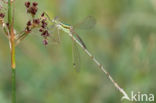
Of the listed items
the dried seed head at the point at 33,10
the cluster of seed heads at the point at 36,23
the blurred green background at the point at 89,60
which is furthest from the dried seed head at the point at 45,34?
the blurred green background at the point at 89,60

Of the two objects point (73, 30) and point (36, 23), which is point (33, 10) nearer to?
point (36, 23)

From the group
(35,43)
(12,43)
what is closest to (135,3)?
(35,43)

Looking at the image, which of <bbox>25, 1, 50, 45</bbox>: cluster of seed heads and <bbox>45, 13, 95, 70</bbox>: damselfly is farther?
<bbox>45, 13, 95, 70</bbox>: damselfly

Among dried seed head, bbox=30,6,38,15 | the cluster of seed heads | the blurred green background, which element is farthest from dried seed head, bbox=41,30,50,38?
the blurred green background

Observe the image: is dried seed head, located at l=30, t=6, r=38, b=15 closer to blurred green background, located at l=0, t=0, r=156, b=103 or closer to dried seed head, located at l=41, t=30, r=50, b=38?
dried seed head, located at l=41, t=30, r=50, b=38

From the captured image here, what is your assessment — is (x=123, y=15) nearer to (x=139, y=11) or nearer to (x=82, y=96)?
(x=139, y=11)

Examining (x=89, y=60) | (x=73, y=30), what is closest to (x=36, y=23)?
(x=73, y=30)

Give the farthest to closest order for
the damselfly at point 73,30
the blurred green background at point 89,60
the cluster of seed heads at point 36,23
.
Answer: the blurred green background at point 89,60 < the damselfly at point 73,30 < the cluster of seed heads at point 36,23

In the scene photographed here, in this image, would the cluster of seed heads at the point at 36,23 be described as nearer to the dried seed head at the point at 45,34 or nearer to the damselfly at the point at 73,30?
the dried seed head at the point at 45,34

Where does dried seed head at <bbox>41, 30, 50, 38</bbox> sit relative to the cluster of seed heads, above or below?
below
